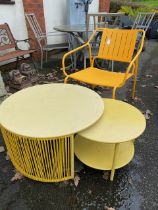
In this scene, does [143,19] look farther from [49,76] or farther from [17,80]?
[17,80]

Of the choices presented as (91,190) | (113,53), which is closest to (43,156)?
(91,190)

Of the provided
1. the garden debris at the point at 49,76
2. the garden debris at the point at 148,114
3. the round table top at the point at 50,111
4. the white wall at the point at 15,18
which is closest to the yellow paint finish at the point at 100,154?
the round table top at the point at 50,111

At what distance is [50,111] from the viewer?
167 cm

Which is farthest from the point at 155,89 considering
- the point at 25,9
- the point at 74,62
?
the point at 25,9

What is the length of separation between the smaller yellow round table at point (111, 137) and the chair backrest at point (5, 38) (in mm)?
2554

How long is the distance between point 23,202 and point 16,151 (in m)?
0.41

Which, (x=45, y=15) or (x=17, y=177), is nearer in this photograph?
(x=17, y=177)

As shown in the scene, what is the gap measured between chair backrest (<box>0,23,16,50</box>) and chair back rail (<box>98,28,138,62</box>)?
186cm

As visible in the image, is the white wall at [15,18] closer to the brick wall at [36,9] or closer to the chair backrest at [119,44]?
the brick wall at [36,9]

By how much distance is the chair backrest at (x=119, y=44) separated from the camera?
2713mm

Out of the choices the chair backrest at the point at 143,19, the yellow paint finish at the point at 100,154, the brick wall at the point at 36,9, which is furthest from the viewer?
the chair backrest at the point at 143,19

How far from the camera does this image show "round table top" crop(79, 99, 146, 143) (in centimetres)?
152

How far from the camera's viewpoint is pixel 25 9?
4234 mm

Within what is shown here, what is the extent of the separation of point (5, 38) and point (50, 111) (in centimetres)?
266
